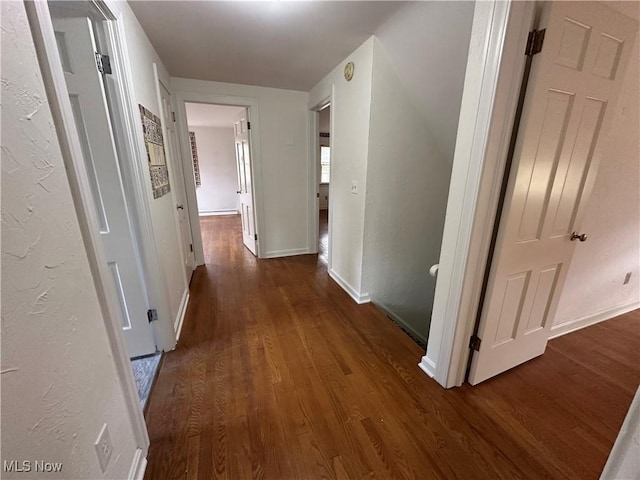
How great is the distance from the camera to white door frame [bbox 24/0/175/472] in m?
0.70

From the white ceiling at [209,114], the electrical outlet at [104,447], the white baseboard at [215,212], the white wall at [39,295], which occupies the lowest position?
the white baseboard at [215,212]

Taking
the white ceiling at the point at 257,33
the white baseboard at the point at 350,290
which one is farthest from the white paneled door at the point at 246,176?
the white baseboard at the point at 350,290

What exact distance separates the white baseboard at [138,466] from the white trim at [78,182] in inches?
3.5

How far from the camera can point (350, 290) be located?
2602mm

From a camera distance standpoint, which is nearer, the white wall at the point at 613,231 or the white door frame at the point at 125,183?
the white door frame at the point at 125,183

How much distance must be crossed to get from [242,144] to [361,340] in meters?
2.98

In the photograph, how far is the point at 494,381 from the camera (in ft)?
5.15

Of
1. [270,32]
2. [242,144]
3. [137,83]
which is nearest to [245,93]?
[242,144]

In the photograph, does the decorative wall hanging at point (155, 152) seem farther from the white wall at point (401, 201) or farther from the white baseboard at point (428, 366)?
the white baseboard at point (428, 366)

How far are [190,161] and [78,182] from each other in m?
2.46

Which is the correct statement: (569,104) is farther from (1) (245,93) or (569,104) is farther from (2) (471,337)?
(1) (245,93)

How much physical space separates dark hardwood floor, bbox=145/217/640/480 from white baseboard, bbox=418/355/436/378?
5 cm

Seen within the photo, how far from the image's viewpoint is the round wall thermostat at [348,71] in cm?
221

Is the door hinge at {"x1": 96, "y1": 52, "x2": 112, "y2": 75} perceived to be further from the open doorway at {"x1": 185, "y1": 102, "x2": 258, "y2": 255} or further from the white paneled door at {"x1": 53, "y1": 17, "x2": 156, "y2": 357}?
the open doorway at {"x1": 185, "y1": 102, "x2": 258, "y2": 255}
